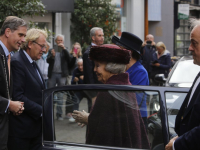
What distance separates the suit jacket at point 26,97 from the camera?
366cm

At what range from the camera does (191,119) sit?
2.33 metres

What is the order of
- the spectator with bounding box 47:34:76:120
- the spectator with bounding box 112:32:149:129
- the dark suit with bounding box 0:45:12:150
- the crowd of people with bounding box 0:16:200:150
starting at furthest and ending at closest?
the spectator with bounding box 47:34:76:120
the spectator with bounding box 112:32:149:129
the dark suit with bounding box 0:45:12:150
the crowd of people with bounding box 0:16:200:150

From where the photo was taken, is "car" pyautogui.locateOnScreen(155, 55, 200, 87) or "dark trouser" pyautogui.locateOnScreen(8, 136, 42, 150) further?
"car" pyautogui.locateOnScreen(155, 55, 200, 87)

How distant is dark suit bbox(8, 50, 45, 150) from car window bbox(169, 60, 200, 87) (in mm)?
3865

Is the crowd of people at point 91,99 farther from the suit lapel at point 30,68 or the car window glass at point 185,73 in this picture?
the car window glass at point 185,73

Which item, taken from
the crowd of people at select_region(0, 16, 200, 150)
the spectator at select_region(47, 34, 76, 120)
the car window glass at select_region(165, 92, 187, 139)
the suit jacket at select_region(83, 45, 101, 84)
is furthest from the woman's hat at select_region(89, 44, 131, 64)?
the spectator at select_region(47, 34, 76, 120)

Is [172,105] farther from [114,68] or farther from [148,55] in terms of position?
[148,55]

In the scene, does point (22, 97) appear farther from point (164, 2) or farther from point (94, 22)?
point (164, 2)

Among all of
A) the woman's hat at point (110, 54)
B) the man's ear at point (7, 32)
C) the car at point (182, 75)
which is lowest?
the car at point (182, 75)

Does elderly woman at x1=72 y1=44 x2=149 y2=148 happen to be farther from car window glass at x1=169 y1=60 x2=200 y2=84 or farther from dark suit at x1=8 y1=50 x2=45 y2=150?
car window glass at x1=169 y1=60 x2=200 y2=84

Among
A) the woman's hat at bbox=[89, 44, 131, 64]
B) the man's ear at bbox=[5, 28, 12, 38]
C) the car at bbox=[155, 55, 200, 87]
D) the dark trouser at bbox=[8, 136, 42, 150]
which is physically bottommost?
the dark trouser at bbox=[8, 136, 42, 150]

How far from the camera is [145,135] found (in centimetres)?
296

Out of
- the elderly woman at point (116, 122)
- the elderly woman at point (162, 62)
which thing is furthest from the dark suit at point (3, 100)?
the elderly woman at point (162, 62)

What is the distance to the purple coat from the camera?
2.95 metres
